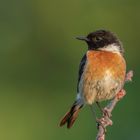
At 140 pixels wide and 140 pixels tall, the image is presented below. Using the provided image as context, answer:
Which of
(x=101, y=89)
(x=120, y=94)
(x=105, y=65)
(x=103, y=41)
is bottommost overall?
(x=101, y=89)

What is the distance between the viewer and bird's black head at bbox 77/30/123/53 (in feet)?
39.0

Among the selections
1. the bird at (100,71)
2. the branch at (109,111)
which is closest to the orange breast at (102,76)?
the bird at (100,71)

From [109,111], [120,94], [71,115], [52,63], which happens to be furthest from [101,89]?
[52,63]

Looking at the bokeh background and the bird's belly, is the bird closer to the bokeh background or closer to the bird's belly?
the bird's belly

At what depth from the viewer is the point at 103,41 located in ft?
39.2

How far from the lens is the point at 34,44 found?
46.3 feet

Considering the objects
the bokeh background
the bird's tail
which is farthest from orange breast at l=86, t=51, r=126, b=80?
the bokeh background

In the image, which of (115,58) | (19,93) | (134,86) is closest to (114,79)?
(115,58)

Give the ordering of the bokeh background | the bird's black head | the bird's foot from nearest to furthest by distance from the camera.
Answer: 1. the bird's foot
2. the bird's black head
3. the bokeh background

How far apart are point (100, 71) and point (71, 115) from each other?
0.63m

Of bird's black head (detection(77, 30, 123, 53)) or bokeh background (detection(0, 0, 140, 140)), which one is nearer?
bird's black head (detection(77, 30, 123, 53))

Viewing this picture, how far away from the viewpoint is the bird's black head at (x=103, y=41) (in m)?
11.9

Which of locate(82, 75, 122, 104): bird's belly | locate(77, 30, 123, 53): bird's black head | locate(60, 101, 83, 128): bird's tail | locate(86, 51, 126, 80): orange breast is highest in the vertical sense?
locate(77, 30, 123, 53): bird's black head

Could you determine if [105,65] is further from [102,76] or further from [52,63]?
[52,63]
